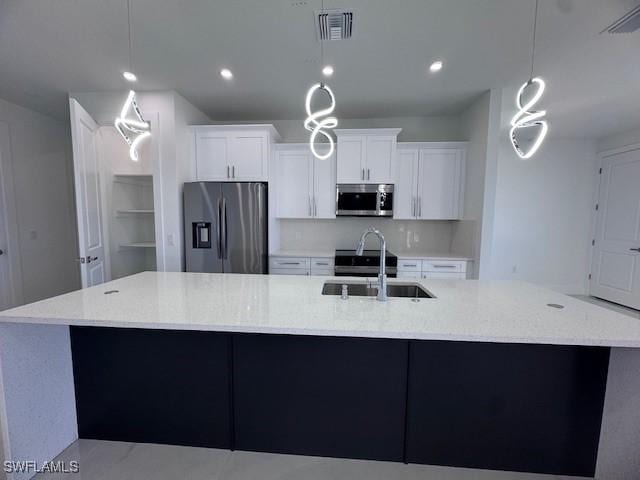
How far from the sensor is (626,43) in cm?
218

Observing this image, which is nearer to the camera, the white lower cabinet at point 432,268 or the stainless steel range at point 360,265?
the white lower cabinet at point 432,268

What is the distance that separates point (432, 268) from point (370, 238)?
994mm

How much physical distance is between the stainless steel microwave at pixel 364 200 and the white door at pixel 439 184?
0.44 m

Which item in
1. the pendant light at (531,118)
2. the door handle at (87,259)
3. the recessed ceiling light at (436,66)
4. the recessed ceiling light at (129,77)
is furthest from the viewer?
the recessed ceiling light at (129,77)

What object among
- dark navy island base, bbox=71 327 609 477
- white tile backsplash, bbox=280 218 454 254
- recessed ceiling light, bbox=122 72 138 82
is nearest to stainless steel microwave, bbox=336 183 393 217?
white tile backsplash, bbox=280 218 454 254

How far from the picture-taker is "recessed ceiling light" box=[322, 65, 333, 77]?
2.61 metres

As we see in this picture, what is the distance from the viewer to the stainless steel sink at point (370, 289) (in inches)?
77.5

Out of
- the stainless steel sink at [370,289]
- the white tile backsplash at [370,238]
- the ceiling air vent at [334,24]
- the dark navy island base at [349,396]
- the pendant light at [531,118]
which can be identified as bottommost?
the dark navy island base at [349,396]

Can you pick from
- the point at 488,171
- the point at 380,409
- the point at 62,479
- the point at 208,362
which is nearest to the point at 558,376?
the point at 380,409

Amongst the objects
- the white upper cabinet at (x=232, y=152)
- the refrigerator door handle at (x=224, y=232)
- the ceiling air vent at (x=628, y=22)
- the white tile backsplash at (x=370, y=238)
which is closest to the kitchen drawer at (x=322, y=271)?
the white tile backsplash at (x=370, y=238)

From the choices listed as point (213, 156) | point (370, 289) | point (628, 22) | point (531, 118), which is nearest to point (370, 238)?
point (370, 289)

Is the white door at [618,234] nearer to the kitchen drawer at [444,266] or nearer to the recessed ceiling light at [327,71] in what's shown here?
the kitchen drawer at [444,266]

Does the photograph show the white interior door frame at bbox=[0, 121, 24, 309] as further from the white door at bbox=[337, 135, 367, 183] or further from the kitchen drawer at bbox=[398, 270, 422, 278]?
the kitchen drawer at bbox=[398, 270, 422, 278]

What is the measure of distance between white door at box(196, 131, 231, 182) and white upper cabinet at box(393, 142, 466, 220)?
2.17 m
